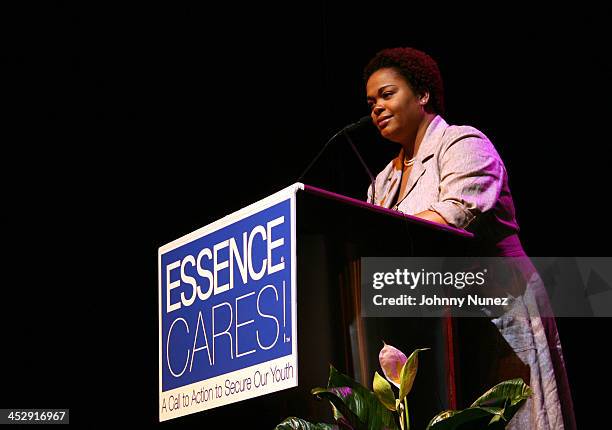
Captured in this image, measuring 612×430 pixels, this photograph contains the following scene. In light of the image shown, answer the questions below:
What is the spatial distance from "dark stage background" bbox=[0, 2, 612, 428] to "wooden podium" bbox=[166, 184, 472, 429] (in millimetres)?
916

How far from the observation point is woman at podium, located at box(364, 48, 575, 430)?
7.64 feet

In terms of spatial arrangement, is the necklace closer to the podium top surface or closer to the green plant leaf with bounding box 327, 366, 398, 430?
the podium top surface

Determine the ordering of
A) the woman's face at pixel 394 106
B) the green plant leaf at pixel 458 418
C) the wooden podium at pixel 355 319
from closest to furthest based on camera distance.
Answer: the green plant leaf at pixel 458 418
the wooden podium at pixel 355 319
the woman's face at pixel 394 106

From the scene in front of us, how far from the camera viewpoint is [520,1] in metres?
3.31

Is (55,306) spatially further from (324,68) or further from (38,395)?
(324,68)

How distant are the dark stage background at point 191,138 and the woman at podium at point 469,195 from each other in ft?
2.05

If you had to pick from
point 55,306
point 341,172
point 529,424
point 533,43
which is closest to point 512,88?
point 533,43

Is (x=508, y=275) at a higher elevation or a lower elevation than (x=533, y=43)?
lower

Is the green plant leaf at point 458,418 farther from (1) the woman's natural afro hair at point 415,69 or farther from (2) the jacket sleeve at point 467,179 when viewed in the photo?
(1) the woman's natural afro hair at point 415,69

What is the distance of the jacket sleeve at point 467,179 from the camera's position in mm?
2295

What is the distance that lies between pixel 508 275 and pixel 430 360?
35 centimetres

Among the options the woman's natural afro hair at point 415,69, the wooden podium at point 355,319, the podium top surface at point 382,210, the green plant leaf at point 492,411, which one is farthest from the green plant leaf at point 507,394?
the woman's natural afro hair at point 415,69

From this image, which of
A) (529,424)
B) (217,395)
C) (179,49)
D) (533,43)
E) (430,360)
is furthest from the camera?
(179,49)

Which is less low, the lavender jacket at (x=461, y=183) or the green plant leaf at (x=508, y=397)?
the lavender jacket at (x=461, y=183)
